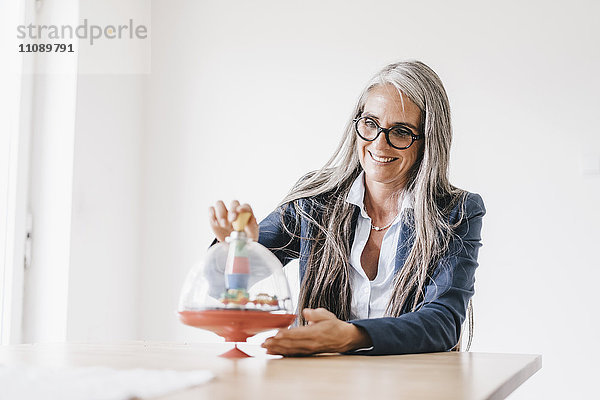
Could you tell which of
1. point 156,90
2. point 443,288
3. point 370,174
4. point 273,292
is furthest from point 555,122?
point 273,292

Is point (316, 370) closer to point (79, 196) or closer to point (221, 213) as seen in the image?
point (221, 213)

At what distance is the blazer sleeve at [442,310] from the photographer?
114cm

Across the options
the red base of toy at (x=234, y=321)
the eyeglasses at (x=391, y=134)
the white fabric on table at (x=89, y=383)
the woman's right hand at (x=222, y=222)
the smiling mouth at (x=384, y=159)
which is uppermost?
the eyeglasses at (x=391, y=134)

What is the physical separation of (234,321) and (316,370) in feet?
0.53

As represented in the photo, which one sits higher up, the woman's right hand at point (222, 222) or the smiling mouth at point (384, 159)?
the smiling mouth at point (384, 159)

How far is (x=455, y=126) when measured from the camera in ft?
8.82

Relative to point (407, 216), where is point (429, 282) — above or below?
below

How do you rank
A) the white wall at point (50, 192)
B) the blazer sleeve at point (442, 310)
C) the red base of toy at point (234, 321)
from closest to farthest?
the red base of toy at point (234, 321), the blazer sleeve at point (442, 310), the white wall at point (50, 192)

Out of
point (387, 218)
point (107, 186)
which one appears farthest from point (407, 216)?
point (107, 186)

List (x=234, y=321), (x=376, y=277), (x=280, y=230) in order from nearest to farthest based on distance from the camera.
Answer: (x=234, y=321), (x=376, y=277), (x=280, y=230)

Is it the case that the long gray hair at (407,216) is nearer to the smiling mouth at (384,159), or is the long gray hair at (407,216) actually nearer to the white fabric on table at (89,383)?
the smiling mouth at (384,159)

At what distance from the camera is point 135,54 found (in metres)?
3.01

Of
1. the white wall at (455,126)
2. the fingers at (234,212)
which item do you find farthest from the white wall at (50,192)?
the fingers at (234,212)

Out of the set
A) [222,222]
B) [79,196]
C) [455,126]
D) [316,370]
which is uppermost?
[455,126]
